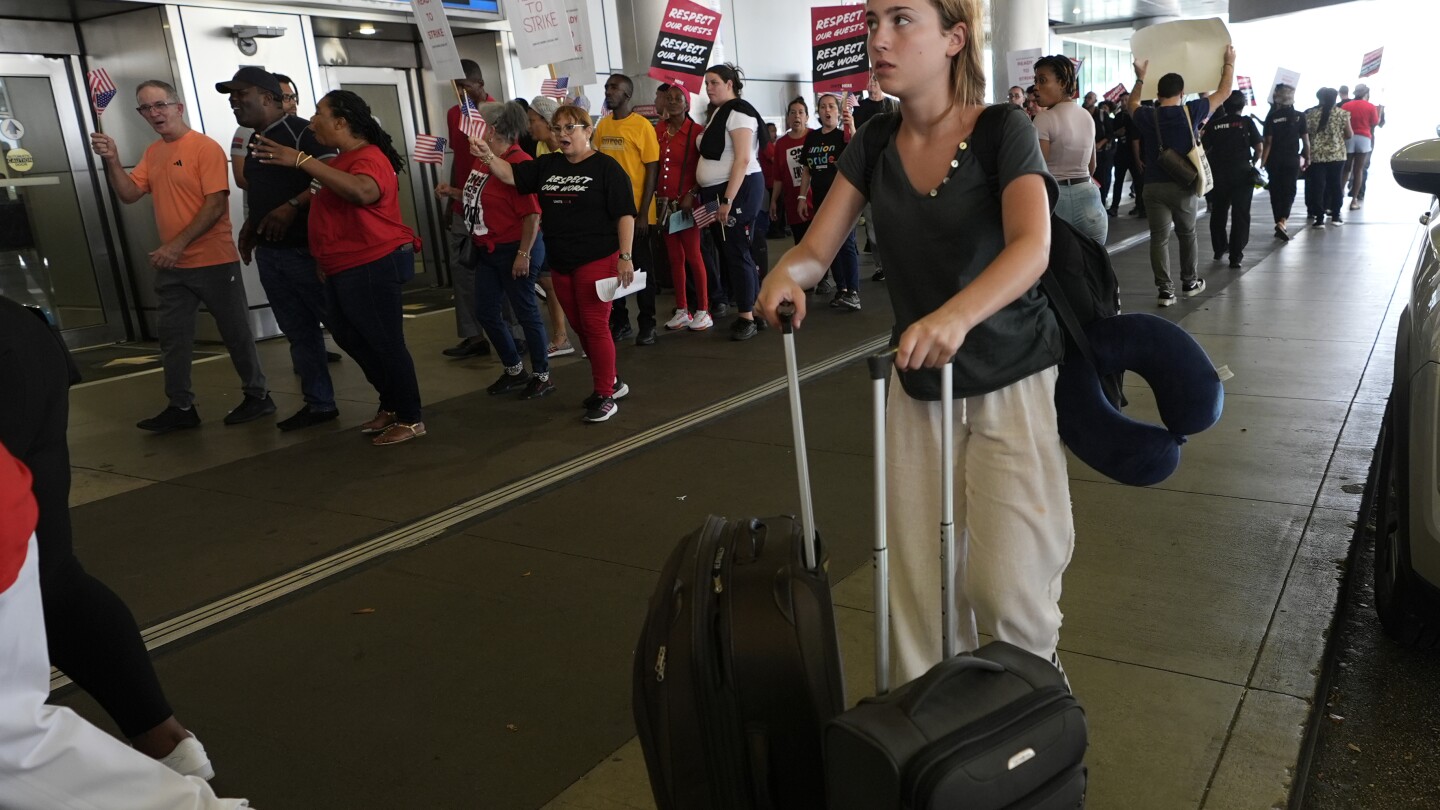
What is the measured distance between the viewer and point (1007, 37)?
18234 mm

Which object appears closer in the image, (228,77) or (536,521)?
(536,521)

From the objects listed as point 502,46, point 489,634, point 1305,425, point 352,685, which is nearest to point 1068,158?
point 1305,425

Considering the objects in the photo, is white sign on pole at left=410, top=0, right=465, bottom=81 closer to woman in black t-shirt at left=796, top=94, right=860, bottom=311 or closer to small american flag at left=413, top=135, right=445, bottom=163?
small american flag at left=413, top=135, right=445, bottom=163

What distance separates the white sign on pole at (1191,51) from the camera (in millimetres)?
9844

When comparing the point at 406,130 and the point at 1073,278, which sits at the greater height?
the point at 406,130

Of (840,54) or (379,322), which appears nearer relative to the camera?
(379,322)

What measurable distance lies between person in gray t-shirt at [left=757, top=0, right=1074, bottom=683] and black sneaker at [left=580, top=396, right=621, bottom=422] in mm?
3954

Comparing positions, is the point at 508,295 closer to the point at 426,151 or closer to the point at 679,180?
the point at 426,151

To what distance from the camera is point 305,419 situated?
6.46 metres

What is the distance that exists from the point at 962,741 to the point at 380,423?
16.7 ft

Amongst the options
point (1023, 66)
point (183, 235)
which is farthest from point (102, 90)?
point (1023, 66)

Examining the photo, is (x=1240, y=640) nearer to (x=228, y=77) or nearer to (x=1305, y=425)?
(x=1305, y=425)

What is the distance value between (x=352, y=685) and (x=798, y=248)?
201cm

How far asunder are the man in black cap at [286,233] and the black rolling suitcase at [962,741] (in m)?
5.27
